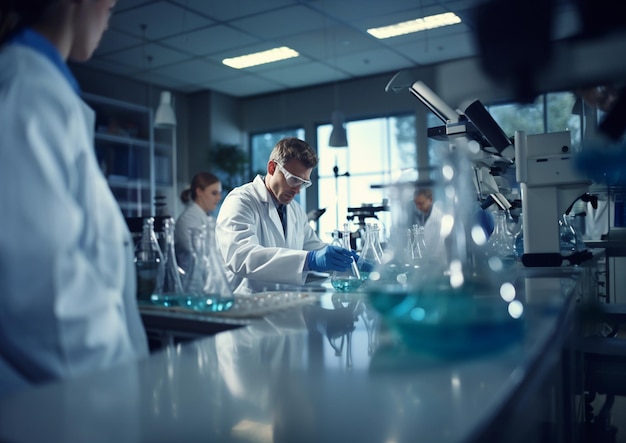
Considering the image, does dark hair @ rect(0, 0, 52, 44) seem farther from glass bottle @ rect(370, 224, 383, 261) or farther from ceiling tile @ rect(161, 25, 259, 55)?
ceiling tile @ rect(161, 25, 259, 55)

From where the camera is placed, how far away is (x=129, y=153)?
22.6 feet

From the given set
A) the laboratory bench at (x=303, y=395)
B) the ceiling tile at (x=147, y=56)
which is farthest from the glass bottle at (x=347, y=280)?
the ceiling tile at (x=147, y=56)

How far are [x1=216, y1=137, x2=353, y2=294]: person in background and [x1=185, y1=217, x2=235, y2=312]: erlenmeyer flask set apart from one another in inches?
23.4

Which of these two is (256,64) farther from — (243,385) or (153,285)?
(243,385)

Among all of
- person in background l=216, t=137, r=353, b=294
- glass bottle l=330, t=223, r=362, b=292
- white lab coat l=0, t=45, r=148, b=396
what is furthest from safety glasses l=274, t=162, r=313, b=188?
white lab coat l=0, t=45, r=148, b=396

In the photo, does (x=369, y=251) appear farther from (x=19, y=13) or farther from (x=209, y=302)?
(x=19, y=13)

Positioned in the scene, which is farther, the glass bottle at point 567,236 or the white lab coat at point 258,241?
the glass bottle at point 567,236

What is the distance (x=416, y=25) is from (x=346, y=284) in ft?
15.0

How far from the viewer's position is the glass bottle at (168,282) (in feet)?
4.45

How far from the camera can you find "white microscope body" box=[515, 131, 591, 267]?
2.21 metres

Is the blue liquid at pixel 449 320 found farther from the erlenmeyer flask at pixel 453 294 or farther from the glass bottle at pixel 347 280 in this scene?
the glass bottle at pixel 347 280

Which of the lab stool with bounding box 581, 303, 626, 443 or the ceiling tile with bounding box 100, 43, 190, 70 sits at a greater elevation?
the ceiling tile with bounding box 100, 43, 190, 70

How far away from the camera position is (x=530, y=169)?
2.26 m

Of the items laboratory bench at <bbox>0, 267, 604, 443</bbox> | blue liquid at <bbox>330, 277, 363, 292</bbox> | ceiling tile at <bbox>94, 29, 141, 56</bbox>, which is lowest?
laboratory bench at <bbox>0, 267, 604, 443</bbox>
